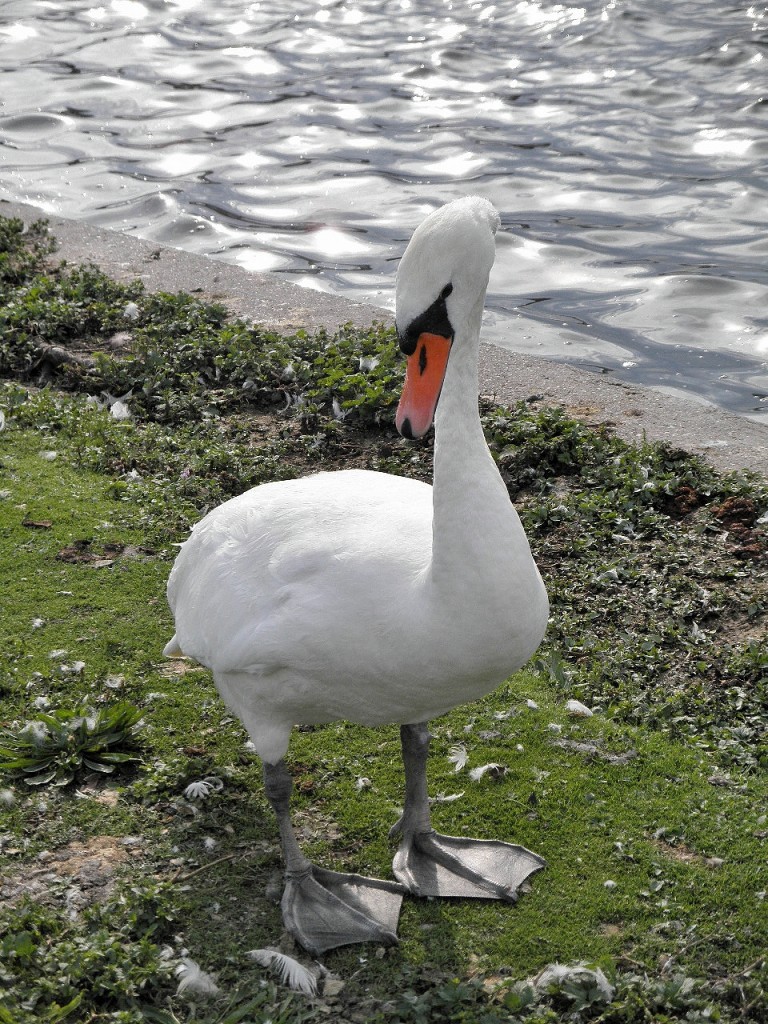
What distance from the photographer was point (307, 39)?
51.5 feet

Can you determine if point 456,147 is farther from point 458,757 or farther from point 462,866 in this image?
point 462,866

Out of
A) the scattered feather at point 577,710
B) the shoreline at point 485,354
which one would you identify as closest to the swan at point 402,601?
the scattered feather at point 577,710

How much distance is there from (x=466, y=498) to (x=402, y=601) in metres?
0.32

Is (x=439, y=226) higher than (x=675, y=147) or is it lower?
higher

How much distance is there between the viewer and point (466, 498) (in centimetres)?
335

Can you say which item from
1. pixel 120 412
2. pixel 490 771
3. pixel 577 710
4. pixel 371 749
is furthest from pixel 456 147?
pixel 490 771

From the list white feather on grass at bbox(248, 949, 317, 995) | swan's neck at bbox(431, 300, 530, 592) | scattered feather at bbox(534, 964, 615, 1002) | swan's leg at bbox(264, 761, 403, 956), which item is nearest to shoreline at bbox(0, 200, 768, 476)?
swan's neck at bbox(431, 300, 530, 592)

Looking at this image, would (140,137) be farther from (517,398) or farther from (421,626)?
(421,626)

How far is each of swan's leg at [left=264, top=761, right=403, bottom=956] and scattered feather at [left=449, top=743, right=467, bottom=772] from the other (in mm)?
611

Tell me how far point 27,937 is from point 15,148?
11.0 metres

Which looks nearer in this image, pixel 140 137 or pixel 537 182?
pixel 537 182

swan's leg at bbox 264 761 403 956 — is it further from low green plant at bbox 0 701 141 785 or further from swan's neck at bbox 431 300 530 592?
swan's neck at bbox 431 300 530 592

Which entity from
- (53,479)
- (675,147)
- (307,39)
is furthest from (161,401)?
(307,39)

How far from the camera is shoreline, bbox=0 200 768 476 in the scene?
651 cm
